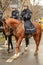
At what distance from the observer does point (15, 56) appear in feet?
48.7

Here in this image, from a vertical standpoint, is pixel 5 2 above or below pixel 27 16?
below

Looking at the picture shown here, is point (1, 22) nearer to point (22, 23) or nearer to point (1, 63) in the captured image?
point (22, 23)

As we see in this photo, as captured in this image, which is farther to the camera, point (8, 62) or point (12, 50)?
point (12, 50)

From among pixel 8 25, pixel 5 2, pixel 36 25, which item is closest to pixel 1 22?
pixel 8 25

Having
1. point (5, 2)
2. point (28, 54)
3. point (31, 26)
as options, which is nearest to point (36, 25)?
point (31, 26)

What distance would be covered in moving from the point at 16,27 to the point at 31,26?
74 cm

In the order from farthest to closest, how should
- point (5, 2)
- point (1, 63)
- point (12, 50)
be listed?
point (5, 2) < point (12, 50) < point (1, 63)

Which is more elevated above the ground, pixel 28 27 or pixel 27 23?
pixel 27 23

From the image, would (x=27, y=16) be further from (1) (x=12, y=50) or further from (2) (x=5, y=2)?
(2) (x=5, y=2)

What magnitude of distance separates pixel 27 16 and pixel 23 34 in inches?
34.0

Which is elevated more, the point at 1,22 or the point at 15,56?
the point at 1,22

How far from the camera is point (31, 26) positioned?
51.4 ft

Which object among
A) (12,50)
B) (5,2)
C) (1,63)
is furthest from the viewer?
(5,2)

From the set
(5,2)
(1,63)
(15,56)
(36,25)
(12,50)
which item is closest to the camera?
(1,63)
